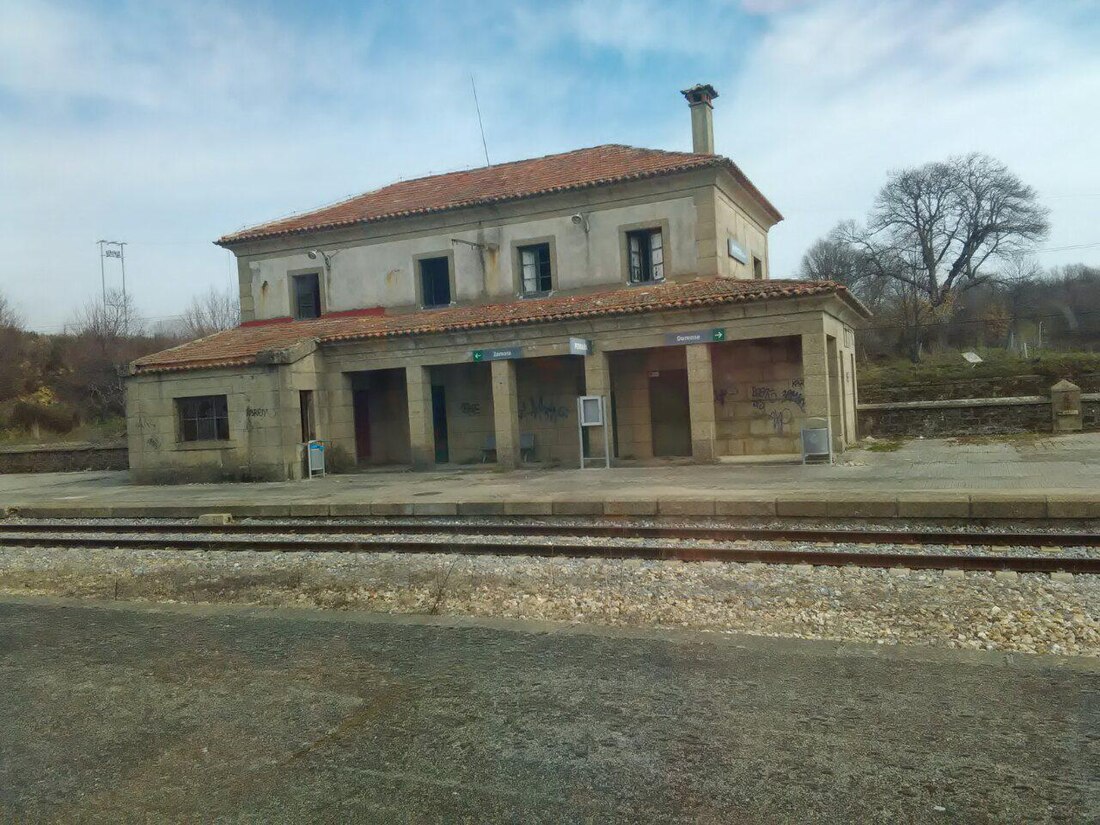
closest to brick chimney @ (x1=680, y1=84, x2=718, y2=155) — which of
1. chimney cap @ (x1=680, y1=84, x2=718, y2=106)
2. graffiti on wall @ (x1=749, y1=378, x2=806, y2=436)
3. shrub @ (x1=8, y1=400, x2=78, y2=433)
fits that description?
chimney cap @ (x1=680, y1=84, x2=718, y2=106)

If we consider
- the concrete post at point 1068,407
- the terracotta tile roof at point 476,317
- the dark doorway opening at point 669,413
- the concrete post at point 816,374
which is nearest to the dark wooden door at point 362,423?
the terracotta tile roof at point 476,317

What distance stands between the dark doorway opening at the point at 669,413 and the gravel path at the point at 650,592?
13518 mm

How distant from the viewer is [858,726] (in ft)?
14.9

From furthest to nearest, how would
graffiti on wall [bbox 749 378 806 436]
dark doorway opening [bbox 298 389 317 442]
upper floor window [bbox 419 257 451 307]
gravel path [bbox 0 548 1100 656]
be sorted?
upper floor window [bbox 419 257 451 307]
dark doorway opening [bbox 298 389 317 442]
graffiti on wall [bbox 749 378 806 436]
gravel path [bbox 0 548 1100 656]

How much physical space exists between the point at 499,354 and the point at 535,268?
3581 millimetres

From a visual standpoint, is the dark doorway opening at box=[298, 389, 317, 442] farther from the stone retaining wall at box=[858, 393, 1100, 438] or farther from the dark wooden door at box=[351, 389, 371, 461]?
the stone retaining wall at box=[858, 393, 1100, 438]

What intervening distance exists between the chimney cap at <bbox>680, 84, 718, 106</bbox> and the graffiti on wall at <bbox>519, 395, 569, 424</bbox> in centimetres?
957

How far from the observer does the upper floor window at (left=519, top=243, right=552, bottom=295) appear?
2458 centimetres

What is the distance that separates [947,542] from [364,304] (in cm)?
2008

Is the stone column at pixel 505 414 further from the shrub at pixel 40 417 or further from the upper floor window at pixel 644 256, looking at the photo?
the shrub at pixel 40 417

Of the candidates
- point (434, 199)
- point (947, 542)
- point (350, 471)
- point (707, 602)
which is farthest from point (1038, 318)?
point (707, 602)

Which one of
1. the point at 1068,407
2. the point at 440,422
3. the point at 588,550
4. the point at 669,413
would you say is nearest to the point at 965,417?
the point at 1068,407

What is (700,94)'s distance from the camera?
25.1m

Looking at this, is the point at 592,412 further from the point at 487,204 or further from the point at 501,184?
the point at 501,184
